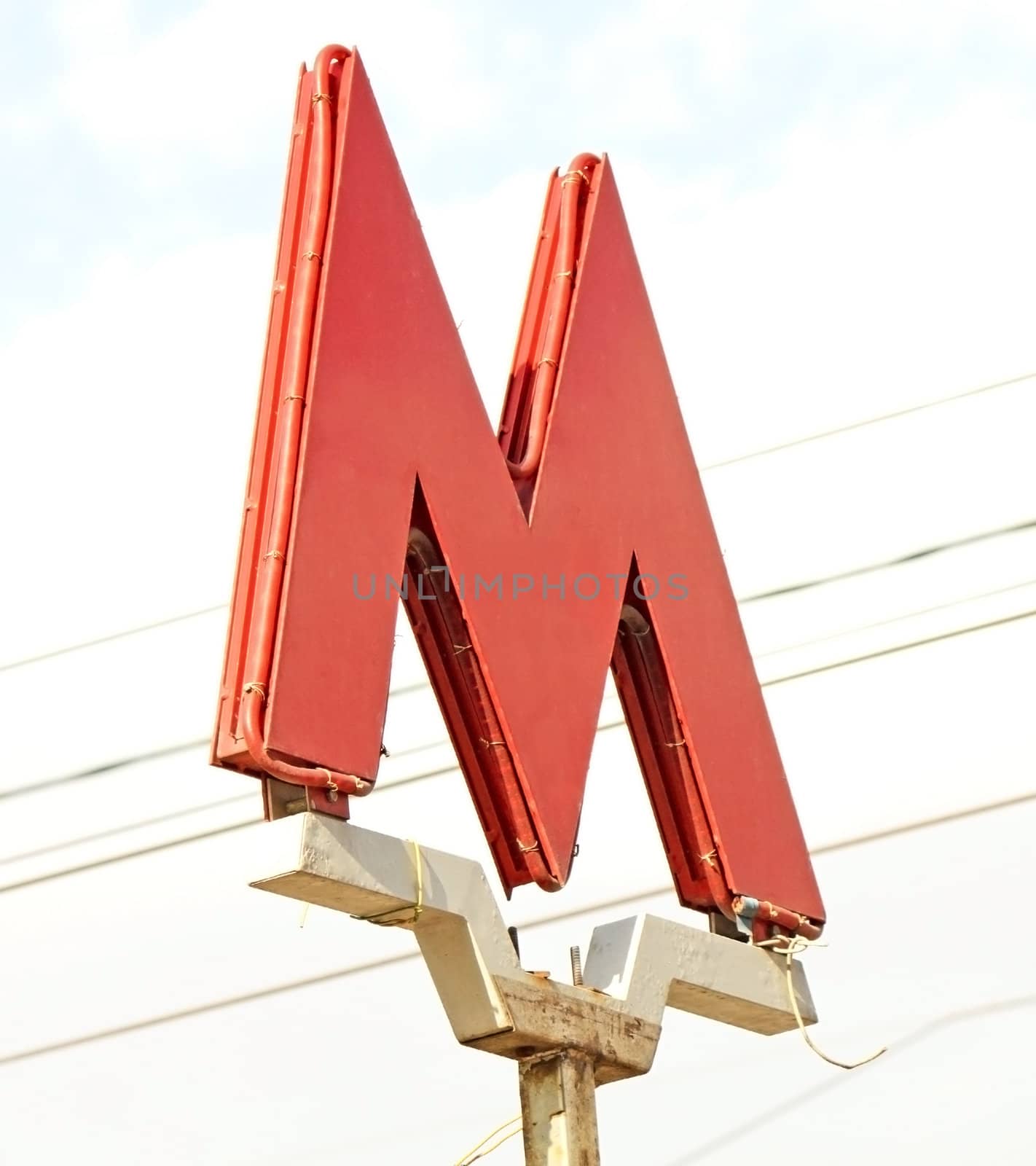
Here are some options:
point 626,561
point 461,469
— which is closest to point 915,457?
point 626,561

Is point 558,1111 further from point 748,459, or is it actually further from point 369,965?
point 748,459

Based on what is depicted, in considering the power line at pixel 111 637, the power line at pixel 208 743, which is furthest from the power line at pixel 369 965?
the power line at pixel 111 637

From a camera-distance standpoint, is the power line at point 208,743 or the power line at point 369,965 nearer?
the power line at point 369,965

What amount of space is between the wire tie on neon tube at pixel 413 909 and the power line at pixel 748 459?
3.79 meters

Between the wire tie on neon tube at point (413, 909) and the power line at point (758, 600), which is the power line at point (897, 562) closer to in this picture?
the power line at point (758, 600)

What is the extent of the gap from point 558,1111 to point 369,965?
3.34 meters

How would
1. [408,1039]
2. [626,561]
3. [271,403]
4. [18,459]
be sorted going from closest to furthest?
[271,403]
[626,561]
[408,1039]
[18,459]

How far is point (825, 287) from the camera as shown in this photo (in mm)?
9297

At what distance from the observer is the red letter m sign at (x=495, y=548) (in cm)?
521

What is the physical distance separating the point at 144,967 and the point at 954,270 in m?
4.41

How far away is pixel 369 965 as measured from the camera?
28.4 ft

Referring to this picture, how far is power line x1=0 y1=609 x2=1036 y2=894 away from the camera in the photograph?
8.34 m

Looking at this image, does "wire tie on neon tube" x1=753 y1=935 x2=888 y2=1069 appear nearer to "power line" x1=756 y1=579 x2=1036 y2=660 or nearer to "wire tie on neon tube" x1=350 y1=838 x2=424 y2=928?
"wire tie on neon tube" x1=350 y1=838 x2=424 y2=928

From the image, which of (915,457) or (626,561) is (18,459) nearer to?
(915,457)
